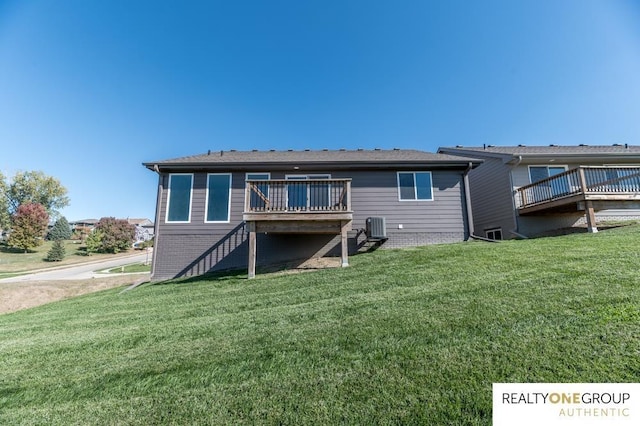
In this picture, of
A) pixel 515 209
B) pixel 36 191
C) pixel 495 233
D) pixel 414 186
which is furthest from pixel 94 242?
pixel 515 209

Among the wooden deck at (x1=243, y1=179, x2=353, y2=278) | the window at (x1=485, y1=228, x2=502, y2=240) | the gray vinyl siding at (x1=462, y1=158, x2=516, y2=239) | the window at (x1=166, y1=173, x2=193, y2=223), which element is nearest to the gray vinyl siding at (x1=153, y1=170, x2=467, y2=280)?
the window at (x1=166, y1=173, x2=193, y2=223)

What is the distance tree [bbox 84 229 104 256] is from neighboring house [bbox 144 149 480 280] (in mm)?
25321

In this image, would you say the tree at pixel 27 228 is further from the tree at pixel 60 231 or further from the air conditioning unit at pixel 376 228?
the air conditioning unit at pixel 376 228

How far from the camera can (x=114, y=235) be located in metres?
28.1

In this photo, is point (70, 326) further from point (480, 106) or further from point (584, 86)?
point (584, 86)

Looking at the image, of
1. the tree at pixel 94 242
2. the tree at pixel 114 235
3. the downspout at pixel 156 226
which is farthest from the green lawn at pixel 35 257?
the downspout at pixel 156 226

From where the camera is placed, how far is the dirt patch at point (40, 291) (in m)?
7.90

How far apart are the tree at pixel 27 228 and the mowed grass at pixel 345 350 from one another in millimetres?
32374

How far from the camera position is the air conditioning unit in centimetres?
840

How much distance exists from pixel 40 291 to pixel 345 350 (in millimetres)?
11566

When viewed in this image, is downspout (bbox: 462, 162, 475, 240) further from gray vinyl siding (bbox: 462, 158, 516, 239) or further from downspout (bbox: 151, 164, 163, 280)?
downspout (bbox: 151, 164, 163, 280)

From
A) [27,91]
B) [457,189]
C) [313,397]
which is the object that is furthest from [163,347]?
[27,91]

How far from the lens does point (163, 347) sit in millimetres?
3193

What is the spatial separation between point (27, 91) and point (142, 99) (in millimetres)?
4662
